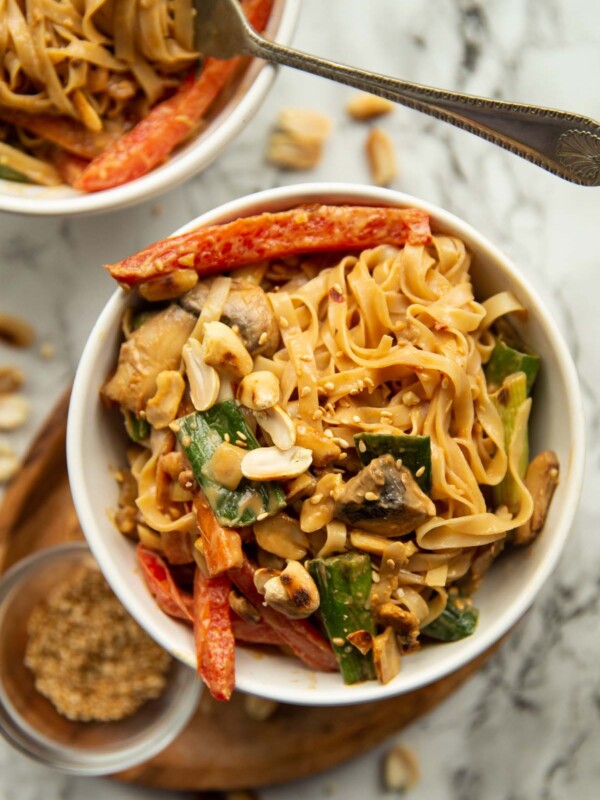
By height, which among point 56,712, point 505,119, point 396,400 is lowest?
point 56,712

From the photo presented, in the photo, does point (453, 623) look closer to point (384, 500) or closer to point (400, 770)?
point (384, 500)

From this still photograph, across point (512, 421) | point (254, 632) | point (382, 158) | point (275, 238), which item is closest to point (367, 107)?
point (382, 158)

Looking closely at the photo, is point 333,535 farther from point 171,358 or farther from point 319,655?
point 171,358

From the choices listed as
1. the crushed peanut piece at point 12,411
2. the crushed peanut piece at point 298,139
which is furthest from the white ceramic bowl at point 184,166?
the crushed peanut piece at point 12,411

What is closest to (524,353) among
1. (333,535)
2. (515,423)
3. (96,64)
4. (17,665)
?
(515,423)

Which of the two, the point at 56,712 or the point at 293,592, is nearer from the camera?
the point at 293,592

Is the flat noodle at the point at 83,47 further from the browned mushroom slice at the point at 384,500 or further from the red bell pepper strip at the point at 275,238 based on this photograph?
the browned mushroom slice at the point at 384,500

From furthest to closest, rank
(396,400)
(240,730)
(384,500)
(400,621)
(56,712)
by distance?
1. (56,712)
2. (240,730)
3. (396,400)
4. (400,621)
5. (384,500)
